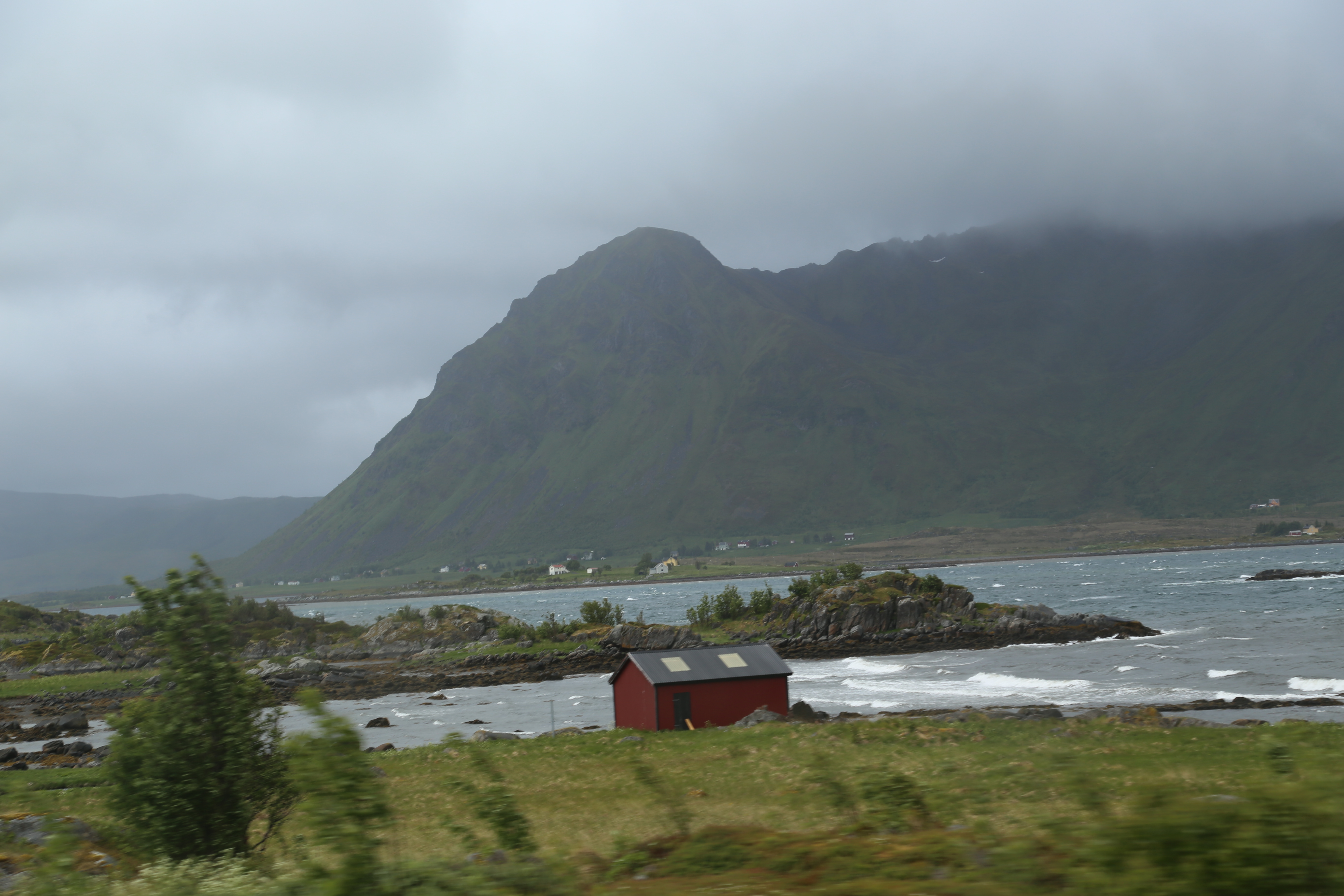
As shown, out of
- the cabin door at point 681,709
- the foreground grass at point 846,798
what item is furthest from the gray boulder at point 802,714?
the cabin door at point 681,709

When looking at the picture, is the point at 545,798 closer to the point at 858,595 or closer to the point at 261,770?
the point at 261,770

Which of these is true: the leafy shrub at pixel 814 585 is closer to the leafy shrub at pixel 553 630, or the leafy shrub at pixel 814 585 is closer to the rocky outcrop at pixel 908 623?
the rocky outcrop at pixel 908 623

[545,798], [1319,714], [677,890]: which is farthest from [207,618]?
[1319,714]

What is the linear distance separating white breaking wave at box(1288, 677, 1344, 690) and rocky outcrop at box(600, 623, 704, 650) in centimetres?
5081

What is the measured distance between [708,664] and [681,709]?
260 centimetres

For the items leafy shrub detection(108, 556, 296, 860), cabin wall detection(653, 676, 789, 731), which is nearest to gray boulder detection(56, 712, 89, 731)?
cabin wall detection(653, 676, 789, 731)

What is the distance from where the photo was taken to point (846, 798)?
13367 millimetres

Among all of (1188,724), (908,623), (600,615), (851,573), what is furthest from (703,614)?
(1188,724)

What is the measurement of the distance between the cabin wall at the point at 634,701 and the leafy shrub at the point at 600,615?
6012cm

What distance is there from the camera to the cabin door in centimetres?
3903

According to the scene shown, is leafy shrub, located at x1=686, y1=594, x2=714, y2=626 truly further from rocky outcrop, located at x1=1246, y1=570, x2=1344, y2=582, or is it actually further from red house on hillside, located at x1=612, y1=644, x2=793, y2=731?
rocky outcrop, located at x1=1246, y1=570, x2=1344, y2=582

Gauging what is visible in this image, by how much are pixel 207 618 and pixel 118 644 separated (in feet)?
367

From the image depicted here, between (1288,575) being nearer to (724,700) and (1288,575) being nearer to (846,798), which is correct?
(724,700)

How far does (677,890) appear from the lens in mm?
9273
